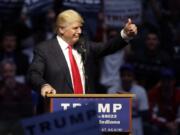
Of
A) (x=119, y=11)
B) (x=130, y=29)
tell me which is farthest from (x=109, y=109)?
(x=119, y=11)

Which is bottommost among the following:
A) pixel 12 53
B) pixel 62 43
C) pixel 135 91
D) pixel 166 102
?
pixel 166 102

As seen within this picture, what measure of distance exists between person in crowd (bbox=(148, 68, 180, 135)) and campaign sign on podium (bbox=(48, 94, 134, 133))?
4.73 metres

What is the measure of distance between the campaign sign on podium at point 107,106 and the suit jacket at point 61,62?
0.55 meters

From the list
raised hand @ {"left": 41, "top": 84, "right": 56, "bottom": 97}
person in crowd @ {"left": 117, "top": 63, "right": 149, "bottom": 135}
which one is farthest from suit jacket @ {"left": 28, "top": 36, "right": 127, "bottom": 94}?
person in crowd @ {"left": 117, "top": 63, "right": 149, "bottom": 135}

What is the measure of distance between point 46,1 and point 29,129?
6067mm

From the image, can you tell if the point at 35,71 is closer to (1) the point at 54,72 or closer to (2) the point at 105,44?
(1) the point at 54,72

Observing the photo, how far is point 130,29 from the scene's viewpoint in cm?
719

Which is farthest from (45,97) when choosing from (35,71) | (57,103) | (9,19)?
(9,19)

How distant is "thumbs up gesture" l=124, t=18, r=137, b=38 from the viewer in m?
7.16

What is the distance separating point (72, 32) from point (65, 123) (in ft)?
5.31

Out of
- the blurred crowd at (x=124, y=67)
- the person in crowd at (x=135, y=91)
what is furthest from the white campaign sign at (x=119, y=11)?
the person in crowd at (x=135, y=91)

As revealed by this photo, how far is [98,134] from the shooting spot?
6.21 meters

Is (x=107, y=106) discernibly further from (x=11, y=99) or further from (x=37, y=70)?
(x=11, y=99)

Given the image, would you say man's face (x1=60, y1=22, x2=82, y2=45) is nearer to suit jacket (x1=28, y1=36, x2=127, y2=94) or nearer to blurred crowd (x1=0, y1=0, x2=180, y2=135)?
suit jacket (x1=28, y1=36, x2=127, y2=94)
